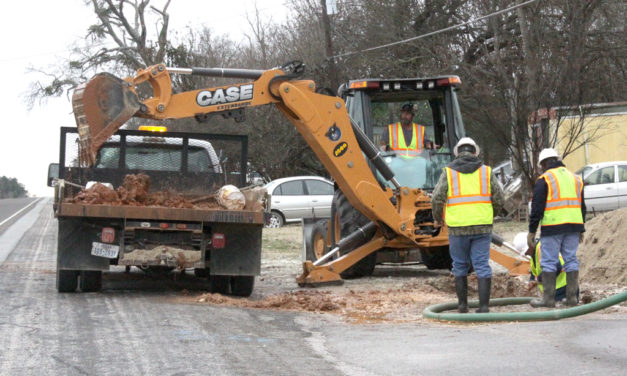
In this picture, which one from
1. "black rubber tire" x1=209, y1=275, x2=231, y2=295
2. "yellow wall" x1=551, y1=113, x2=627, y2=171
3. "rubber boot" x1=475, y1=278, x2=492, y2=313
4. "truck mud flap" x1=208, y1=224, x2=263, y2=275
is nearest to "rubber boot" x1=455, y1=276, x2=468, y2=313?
"rubber boot" x1=475, y1=278, x2=492, y2=313

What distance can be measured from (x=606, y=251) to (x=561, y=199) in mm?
3754

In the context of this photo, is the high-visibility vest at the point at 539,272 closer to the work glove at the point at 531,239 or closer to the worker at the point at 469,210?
the work glove at the point at 531,239

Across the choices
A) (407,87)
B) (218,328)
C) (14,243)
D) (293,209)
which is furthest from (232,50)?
(218,328)

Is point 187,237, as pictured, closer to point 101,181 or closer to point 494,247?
point 101,181

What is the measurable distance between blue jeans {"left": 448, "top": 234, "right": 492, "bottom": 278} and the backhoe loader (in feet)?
9.41

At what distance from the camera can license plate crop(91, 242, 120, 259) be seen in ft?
34.2

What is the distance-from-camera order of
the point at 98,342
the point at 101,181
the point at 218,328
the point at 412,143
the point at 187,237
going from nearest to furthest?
the point at 98,342, the point at 218,328, the point at 187,237, the point at 101,181, the point at 412,143

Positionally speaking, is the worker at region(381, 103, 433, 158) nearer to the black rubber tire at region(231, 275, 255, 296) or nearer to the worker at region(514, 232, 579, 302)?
the worker at region(514, 232, 579, 302)

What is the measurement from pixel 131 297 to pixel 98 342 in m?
3.20

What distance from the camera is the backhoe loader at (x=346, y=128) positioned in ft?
34.5

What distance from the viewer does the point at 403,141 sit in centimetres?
1298

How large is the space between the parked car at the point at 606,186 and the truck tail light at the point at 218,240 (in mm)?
15731

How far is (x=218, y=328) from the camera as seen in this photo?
8328 mm

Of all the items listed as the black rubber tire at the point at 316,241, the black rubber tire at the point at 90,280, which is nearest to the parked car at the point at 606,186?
the black rubber tire at the point at 316,241
